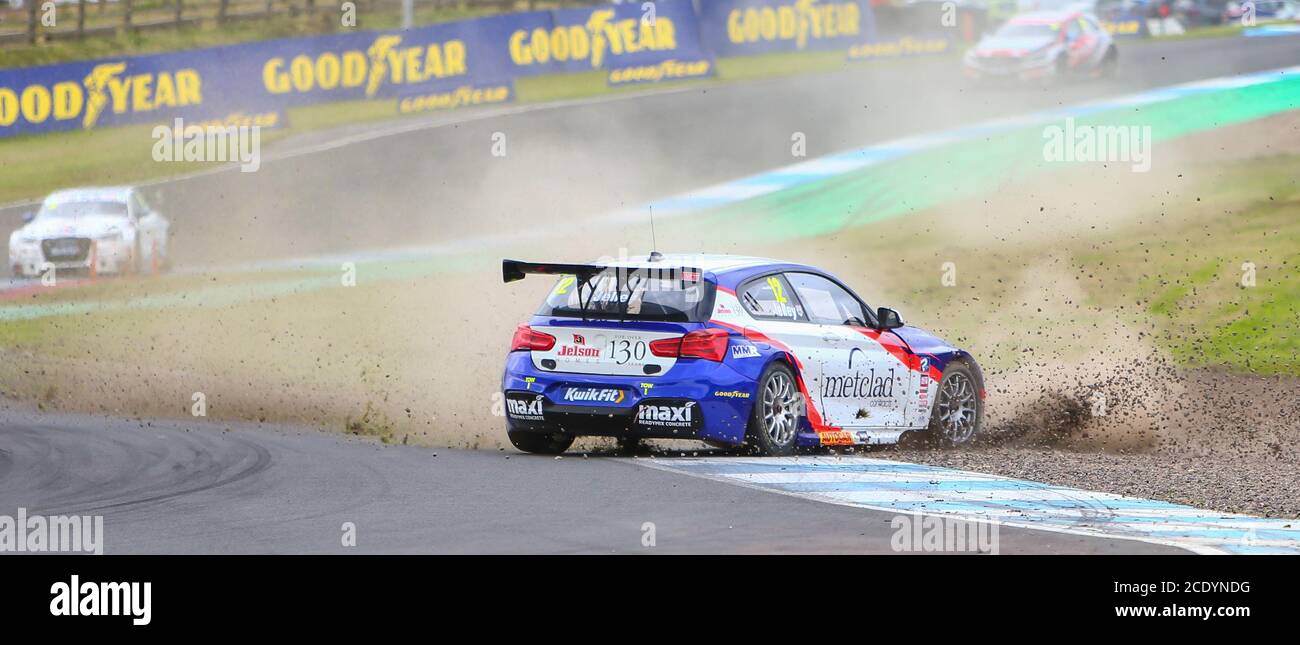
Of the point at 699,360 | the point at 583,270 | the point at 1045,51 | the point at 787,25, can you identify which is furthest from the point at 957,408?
the point at 787,25

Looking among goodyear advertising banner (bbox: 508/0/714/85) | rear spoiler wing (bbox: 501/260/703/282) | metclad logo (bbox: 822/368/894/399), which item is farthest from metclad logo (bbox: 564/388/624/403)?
goodyear advertising banner (bbox: 508/0/714/85)

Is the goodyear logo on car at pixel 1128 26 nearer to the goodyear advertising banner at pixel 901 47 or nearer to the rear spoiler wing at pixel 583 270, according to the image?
the goodyear advertising banner at pixel 901 47

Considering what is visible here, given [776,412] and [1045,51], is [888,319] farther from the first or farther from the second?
[1045,51]

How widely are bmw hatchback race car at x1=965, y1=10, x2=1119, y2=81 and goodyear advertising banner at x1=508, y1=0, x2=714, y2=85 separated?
5615 mm

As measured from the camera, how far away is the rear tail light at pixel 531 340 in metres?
11.4

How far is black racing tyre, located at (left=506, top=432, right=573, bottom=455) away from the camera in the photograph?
11.7 meters

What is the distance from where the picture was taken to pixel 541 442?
461 inches

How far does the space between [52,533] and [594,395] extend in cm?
382

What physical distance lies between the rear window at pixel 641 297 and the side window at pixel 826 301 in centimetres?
101

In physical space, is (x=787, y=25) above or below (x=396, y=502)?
above
